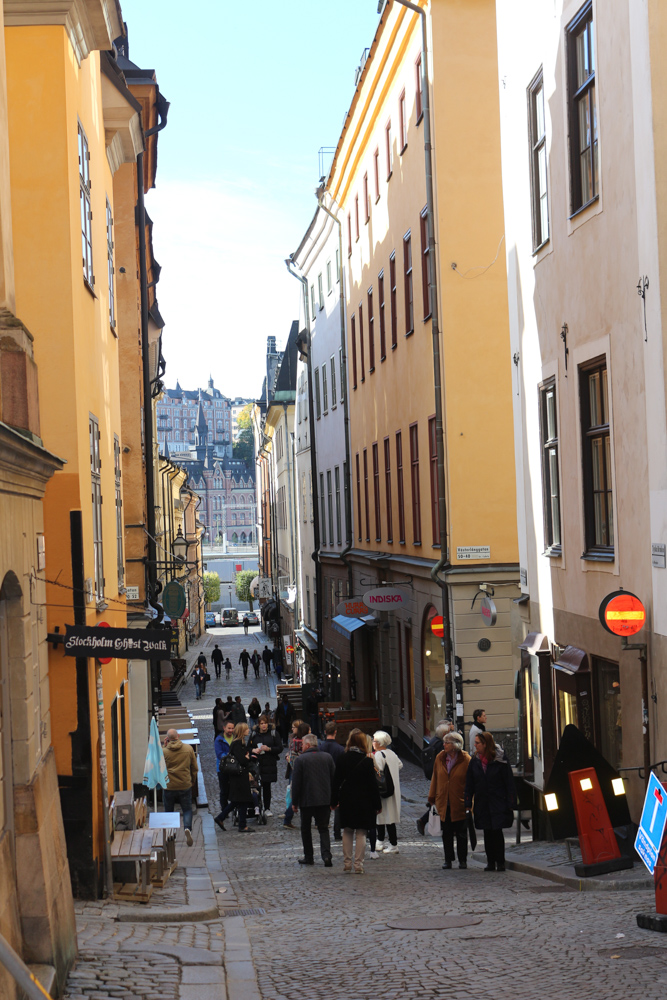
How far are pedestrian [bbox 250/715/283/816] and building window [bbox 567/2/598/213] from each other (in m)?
10.2

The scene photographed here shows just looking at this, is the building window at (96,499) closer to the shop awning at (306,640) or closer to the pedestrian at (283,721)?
the pedestrian at (283,721)

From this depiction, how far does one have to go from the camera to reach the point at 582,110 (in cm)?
1298

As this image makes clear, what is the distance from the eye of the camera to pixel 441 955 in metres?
8.45

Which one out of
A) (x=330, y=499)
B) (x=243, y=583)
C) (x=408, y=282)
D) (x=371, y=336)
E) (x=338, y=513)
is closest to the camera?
(x=408, y=282)

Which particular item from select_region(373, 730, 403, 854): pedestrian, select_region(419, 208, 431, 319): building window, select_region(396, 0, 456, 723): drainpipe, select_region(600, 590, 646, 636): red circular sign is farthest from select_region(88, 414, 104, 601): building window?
select_region(419, 208, 431, 319): building window

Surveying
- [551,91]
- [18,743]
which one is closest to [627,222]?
[551,91]

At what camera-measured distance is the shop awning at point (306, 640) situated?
45.1 meters

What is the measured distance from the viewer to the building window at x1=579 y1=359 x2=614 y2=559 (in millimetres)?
12617

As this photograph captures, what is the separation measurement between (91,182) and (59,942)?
31.8 feet

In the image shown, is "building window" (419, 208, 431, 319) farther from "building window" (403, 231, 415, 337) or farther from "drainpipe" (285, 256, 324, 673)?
"drainpipe" (285, 256, 324, 673)

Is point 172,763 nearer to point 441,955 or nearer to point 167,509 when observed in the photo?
point 441,955

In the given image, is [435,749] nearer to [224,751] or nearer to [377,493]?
[224,751]

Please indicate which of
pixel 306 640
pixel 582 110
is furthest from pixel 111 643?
pixel 306 640

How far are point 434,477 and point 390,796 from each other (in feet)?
31.1
